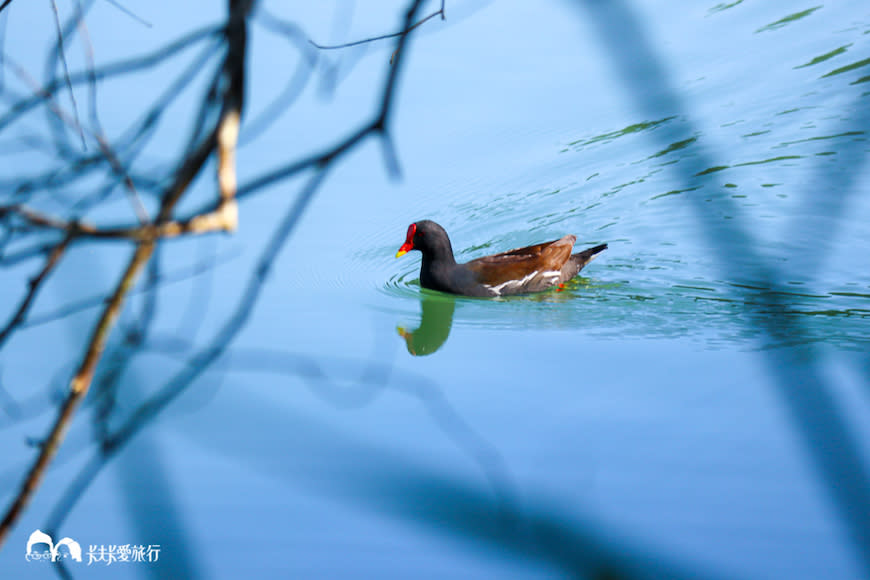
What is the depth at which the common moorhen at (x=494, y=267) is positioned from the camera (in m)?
6.15

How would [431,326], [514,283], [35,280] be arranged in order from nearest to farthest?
[35,280], [431,326], [514,283]

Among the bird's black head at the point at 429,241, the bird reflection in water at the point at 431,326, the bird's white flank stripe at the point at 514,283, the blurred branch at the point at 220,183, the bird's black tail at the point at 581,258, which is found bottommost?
the blurred branch at the point at 220,183

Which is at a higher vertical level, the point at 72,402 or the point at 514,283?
the point at 514,283

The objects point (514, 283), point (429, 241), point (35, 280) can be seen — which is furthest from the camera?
point (429, 241)

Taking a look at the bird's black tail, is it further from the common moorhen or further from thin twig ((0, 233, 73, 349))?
thin twig ((0, 233, 73, 349))

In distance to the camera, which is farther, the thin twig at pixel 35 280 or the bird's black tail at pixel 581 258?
the bird's black tail at pixel 581 258

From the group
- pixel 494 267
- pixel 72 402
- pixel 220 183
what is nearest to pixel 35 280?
pixel 72 402

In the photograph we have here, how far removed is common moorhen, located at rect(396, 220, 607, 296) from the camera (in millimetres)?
6148

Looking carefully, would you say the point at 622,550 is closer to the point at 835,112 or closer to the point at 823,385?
the point at 823,385

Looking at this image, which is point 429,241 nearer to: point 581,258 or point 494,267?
point 494,267

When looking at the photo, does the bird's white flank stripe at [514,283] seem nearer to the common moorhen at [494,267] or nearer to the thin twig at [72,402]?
the common moorhen at [494,267]

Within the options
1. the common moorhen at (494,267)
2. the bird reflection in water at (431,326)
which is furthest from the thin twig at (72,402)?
the common moorhen at (494,267)

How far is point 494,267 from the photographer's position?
20.3 ft

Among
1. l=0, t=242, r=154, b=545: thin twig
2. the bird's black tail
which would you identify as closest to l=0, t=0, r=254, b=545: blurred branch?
l=0, t=242, r=154, b=545: thin twig
